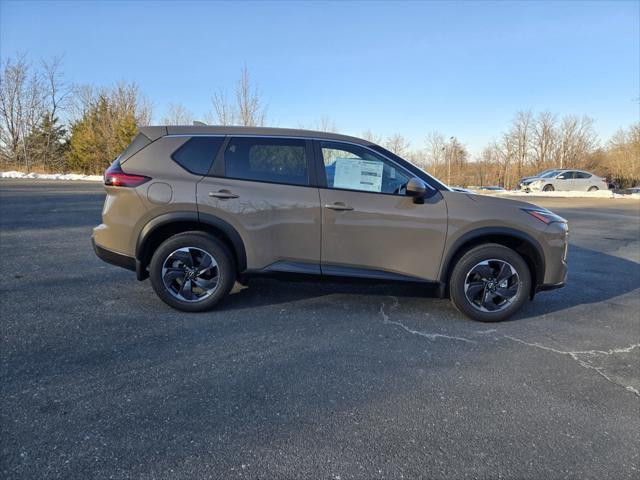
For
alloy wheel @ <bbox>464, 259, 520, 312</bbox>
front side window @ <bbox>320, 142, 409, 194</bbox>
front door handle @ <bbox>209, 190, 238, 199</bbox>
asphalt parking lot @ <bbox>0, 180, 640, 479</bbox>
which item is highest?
front side window @ <bbox>320, 142, 409, 194</bbox>

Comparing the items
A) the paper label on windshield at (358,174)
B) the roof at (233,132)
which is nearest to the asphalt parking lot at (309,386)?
the paper label on windshield at (358,174)

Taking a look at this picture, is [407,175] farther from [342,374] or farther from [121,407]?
[121,407]

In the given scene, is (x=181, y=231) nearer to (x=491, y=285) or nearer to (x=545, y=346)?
(x=491, y=285)

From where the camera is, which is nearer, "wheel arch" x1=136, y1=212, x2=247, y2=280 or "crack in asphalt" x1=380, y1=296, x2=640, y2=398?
"crack in asphalt" x1=380, y1=296, x2=640, y2=398

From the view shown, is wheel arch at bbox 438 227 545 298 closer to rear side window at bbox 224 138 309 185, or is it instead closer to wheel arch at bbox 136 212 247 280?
rear side window at bbox 224 138 309 185

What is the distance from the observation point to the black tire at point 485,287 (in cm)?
388

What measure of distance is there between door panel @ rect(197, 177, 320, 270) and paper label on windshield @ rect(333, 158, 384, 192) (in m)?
0.32

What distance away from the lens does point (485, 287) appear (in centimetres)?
395

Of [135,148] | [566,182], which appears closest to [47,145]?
[135,148]

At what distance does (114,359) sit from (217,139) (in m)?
2.25

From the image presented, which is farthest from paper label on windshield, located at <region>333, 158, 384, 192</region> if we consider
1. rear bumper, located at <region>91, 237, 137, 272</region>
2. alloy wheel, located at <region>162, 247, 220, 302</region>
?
rear bumper, located at <region>91, 237, 137, 272</region>

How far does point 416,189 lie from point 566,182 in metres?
29.6

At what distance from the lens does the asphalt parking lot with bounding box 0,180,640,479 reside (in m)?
1.99

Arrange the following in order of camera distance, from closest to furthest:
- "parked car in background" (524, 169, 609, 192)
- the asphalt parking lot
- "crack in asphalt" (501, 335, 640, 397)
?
the asphalt parking lot
"crack in asphalt" (501, 335, 640, 397)
"parked car in background" (524, 169, 609, 192)
